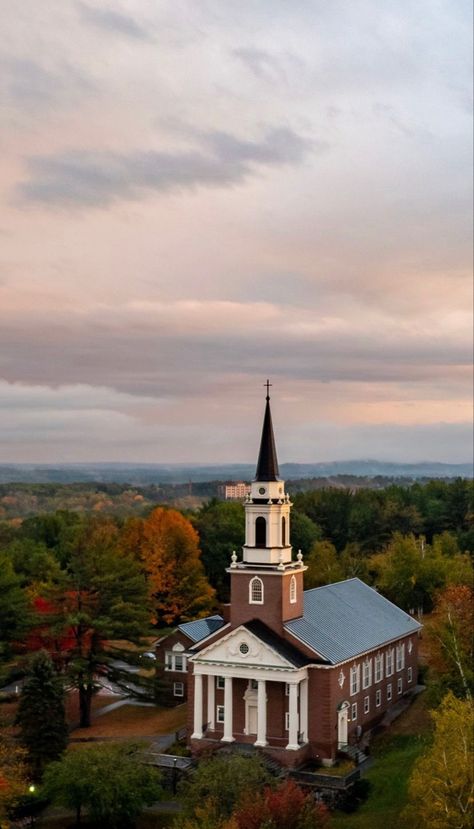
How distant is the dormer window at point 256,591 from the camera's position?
51491mm

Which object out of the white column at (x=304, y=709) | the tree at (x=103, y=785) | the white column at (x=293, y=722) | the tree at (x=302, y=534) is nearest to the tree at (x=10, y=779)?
the tree at (x=103, y=785)

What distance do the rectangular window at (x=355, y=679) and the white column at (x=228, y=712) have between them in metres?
6.63

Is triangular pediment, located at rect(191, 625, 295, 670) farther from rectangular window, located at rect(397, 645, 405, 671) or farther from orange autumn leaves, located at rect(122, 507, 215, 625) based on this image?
orange autumn leaves, located at rect(122, 507, 215, 625)

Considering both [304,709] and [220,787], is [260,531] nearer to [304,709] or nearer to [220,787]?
[304,709]

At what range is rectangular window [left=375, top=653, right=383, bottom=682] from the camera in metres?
55.8

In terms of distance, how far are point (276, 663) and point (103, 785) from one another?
11.6 m

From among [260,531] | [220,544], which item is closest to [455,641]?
[260,531]

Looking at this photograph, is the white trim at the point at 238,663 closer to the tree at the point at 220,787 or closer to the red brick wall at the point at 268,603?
the red brick wall at the point at 268,603

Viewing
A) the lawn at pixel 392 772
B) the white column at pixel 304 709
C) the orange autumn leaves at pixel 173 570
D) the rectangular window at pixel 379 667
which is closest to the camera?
the lawn at pixel 392 772

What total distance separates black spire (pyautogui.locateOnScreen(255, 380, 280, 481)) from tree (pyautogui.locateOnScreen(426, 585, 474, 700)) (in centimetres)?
1137

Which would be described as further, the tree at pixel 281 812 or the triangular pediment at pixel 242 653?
the triangular pediment at pixel 242 653

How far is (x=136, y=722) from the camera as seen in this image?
187 ft

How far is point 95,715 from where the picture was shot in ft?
193

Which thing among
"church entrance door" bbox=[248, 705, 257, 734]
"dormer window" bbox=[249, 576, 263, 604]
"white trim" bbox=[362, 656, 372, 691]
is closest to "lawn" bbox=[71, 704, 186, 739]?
"church entrance door" bbox=[248, 705, 257, 734]
